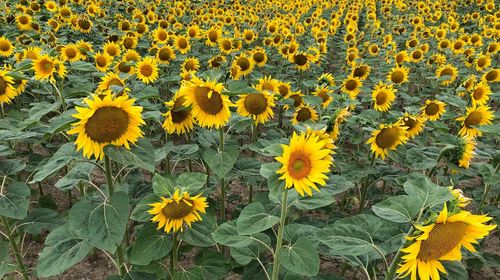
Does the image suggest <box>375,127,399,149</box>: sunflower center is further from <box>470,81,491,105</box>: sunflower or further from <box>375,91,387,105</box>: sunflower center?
<box>470,81,491,105</box>: sunflower

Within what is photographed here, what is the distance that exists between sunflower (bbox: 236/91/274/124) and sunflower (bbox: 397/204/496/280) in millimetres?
2044

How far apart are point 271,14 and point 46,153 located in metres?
10.6

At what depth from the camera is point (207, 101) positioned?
2.77m

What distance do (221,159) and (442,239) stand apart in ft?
5.29

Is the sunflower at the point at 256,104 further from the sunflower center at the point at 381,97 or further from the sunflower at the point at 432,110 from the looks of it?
the sunflower at the point at 432,110

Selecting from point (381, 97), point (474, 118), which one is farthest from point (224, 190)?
point (381, 97)

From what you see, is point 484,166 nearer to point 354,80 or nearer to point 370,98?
point 370,98

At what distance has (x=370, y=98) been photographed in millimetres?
5133

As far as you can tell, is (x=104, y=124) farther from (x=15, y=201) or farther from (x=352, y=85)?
(x=352, y=85)

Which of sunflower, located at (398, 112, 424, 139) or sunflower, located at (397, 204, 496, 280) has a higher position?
sunflower, located at (397, 204, 496, 280)

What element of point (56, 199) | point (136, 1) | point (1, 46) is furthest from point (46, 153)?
point (136, 1)

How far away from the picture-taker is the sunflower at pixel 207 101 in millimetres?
2699

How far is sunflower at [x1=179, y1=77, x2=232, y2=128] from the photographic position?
2.70 m

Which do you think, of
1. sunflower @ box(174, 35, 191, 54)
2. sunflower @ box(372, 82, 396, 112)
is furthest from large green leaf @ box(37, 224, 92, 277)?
sunflower @ box(174, 35, 191, 54)
